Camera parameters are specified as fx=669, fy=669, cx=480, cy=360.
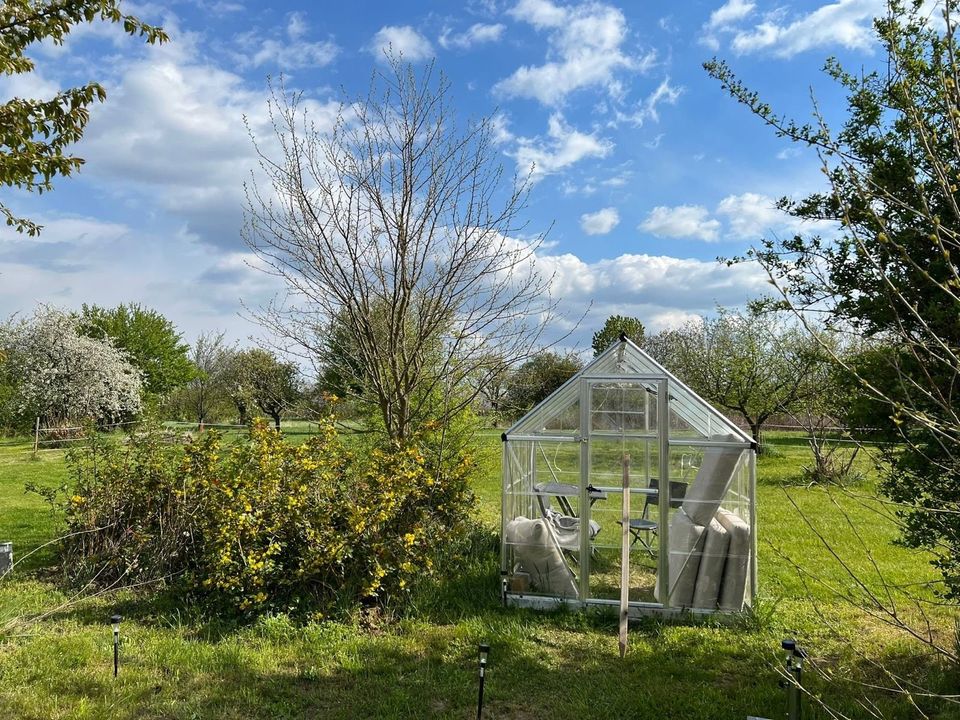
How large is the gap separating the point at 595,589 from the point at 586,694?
2022 mm

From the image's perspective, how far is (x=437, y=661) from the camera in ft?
17.3

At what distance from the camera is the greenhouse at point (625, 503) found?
6.16 metres

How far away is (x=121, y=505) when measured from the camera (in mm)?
7172

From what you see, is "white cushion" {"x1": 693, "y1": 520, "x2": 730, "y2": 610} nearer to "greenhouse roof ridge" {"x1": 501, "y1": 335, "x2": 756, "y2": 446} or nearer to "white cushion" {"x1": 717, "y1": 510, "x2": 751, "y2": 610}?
"white cushion" {"x1": 717, "y1": 510, "x2": 751, "y2": 610}

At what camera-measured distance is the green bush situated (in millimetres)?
5895

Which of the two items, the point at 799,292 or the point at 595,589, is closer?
the point at 799,292

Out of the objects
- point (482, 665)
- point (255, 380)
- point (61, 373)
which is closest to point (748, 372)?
point (482, 665)

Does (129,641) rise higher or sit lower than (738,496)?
lower

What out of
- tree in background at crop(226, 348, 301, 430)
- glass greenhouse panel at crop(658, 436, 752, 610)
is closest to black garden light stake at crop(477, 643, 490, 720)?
glass greenhouse panel at crop(658, 436, 752, 610)

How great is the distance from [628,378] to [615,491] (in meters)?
1.15

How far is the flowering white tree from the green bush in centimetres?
2109

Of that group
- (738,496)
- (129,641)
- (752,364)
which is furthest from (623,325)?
(129,641)

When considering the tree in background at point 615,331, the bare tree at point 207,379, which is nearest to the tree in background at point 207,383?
the bare tree at point 207,379

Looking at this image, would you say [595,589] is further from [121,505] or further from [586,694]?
[121,505]
